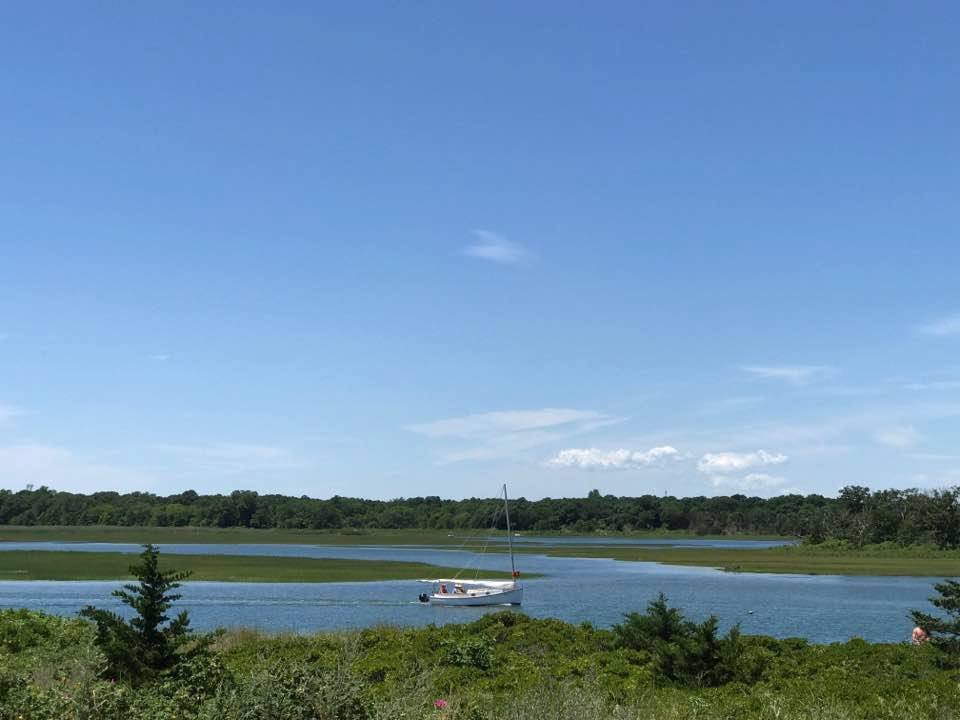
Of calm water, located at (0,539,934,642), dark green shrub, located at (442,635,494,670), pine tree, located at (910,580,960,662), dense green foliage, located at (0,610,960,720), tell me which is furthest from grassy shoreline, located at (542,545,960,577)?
dark green shrub, located at (442,635,494,670)

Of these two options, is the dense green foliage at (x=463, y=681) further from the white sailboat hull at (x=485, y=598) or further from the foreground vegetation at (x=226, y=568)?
the foreground vegetation at (x=226, y=568)

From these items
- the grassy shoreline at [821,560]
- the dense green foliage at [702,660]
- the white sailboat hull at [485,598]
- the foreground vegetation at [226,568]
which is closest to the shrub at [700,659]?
the dense green foliage at [702,660]

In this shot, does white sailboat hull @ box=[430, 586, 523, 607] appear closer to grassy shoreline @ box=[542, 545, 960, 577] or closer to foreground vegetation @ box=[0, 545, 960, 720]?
foreground vegetation @ box=[0, 545, 960, 720]

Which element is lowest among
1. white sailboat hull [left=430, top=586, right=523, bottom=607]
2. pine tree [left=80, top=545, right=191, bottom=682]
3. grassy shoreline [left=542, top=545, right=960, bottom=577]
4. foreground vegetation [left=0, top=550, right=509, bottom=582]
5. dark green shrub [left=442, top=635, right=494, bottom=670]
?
grassy shoreline [left=542, top=545, right=960, bottom=577]

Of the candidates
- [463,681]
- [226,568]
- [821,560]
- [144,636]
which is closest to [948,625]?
[463,681]

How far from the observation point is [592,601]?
6175 cm

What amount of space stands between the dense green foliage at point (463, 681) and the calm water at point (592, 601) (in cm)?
1753

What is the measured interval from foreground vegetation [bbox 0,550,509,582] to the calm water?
4.69 meters

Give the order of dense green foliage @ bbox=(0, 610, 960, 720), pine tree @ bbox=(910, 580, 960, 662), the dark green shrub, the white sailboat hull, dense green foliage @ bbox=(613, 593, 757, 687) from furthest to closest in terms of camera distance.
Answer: the white sailboat hull < the dark green shrub < pine tree @ bbox=(910, 580, 960, 662) < dense green foliage @ bbox=(613, 593, 757, 687) < dense green foliage @ bbox=(0, 610, 960, 720)

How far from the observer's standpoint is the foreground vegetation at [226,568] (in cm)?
7762

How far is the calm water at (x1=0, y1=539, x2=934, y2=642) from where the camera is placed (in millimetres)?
50000

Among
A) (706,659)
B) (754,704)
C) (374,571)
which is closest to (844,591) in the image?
(374,571)

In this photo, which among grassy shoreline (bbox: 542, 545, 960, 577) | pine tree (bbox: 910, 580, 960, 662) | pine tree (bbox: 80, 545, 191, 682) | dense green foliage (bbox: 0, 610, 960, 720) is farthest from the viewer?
grassy shoreline (bbox: 542, 545, 960, 577)

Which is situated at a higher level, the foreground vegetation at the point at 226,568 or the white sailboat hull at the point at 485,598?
the foreground vegetation at the point at 226,568
